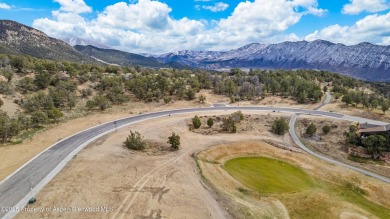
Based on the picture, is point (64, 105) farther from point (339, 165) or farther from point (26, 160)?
point (339, 165)

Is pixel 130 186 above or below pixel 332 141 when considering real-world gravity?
above

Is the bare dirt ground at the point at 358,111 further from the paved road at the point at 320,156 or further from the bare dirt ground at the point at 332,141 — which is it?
the paved road at the point at 320,156

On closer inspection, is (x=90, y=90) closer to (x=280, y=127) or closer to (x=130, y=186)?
(x=280, y=127)

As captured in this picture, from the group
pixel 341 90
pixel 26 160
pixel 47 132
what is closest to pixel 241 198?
pixel 26 160

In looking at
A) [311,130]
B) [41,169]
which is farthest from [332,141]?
[41,169]

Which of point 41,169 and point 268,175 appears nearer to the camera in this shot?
point 41,169

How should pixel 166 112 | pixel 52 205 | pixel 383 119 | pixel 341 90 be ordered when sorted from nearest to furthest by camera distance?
pixel 52 205 < pixel 383 119 < pixel 166 112 < pixel 341 90

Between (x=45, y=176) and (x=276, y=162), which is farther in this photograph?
(x=276, y=162)
